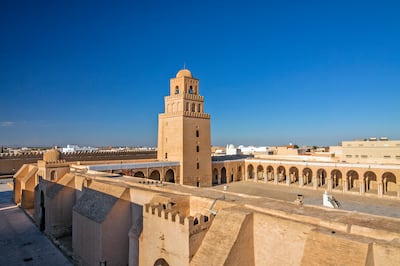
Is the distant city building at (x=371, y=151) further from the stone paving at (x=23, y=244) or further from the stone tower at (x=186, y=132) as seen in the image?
the stone paving at (x=23, y=244)

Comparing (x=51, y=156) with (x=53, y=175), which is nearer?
(x=53, y=175)

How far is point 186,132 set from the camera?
27.6 meters

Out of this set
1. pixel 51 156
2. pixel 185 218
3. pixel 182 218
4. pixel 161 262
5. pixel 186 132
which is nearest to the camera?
pixel 185 218

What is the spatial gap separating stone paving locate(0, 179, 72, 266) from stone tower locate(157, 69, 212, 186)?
493 inches

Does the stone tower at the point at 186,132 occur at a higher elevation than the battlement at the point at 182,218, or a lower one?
higher

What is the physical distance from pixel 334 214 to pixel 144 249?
6.87 meters

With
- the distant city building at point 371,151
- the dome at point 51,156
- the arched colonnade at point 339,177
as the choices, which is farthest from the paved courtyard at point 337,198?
the dome at point 51,156

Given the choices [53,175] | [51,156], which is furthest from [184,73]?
[53,175]

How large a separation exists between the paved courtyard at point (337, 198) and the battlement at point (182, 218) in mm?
13319

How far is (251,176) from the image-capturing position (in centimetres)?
3738

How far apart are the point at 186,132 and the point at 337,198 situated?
14413mm

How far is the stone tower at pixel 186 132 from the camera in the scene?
27516 millimetres

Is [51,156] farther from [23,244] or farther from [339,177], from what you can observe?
[339,177]

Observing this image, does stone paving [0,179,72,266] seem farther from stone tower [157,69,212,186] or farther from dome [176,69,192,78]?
dome [176,69,192,78]
